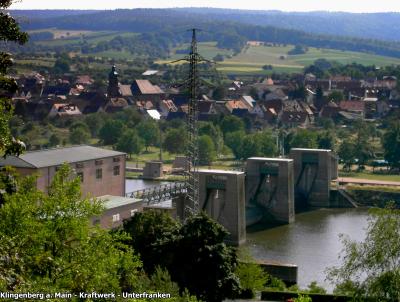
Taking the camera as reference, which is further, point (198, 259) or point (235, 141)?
point (235, 141)

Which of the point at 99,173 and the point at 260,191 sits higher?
the point at 99,173

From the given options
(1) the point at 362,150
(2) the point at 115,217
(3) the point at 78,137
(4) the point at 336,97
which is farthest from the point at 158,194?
(4) the point at 336,97

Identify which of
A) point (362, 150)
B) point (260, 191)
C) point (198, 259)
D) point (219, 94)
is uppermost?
point (198, 259)

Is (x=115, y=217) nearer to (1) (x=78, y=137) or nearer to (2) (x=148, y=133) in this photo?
(1) (x=78, y=137)

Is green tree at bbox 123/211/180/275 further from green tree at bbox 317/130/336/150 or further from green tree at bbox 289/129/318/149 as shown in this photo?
green tree at bbox 317/130/336/150

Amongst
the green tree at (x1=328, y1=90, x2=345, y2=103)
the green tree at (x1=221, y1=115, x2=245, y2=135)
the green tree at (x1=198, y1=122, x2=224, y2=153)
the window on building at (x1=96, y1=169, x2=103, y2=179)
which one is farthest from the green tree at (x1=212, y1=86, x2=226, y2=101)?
the window on building at (x1=96, y1=169, x2=103, y2=179)

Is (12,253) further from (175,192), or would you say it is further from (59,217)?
(175,192)

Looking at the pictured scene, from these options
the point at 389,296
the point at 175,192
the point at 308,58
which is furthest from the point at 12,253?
the point at 308,58
